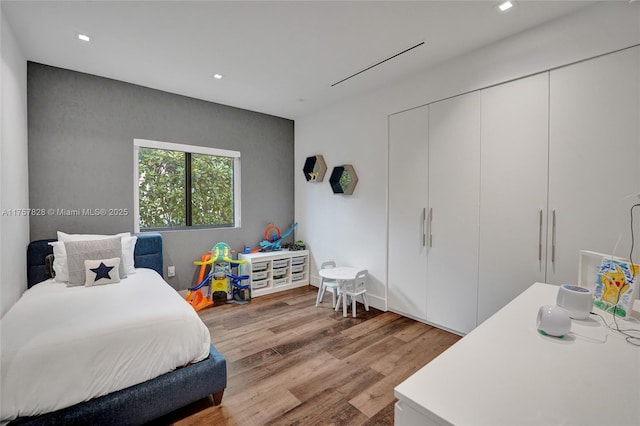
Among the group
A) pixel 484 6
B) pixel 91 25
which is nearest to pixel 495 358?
pixel 484 6

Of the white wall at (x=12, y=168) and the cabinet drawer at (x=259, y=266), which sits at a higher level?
the white wall at (x=12, y=168)

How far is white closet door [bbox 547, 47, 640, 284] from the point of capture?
6.10 feet

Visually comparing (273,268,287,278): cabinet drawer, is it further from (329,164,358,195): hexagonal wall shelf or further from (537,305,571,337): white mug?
(537,305,571,337): white mug

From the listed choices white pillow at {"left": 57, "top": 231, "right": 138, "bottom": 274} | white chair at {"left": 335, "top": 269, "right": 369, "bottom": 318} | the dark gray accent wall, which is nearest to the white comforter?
white pillow at {"left": 57, "top": 231, "right": 138, "bottom": 274}

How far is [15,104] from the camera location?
2.30 meters

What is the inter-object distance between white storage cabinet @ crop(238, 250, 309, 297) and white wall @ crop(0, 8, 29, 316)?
2.16 metres

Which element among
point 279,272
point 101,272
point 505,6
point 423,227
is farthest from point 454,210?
point 101,272

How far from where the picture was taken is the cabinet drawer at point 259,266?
3.90 m

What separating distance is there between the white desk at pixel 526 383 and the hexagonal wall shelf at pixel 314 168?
3.20 metres

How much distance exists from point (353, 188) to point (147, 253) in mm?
2544

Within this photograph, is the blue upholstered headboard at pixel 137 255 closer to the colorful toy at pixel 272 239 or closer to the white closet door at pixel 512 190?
the colorful toy at pixel 272 239

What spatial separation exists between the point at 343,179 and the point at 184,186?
2139 mm

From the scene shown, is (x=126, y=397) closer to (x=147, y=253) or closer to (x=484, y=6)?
(x=147, y=253)

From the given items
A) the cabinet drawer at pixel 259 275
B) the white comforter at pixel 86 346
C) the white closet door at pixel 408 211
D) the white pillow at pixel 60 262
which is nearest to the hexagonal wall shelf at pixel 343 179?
the white closet door at pixel 408 211
